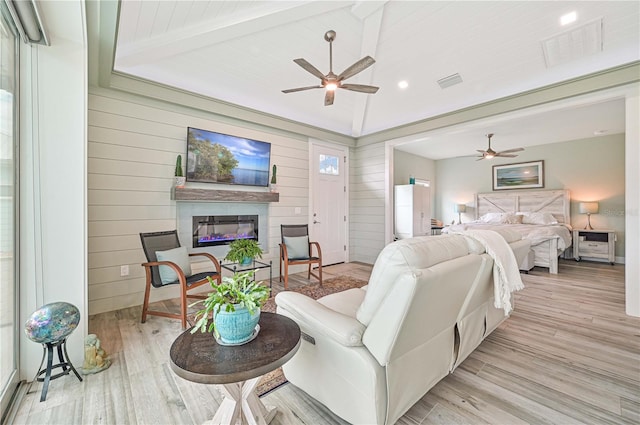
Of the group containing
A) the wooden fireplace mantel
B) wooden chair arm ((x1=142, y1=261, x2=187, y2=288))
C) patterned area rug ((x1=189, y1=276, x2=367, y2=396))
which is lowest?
patterned area rug ((x1=189, y1=276, x2=367, y2=396))

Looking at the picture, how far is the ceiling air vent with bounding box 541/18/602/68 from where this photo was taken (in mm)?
2682

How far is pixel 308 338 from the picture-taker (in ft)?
5.07

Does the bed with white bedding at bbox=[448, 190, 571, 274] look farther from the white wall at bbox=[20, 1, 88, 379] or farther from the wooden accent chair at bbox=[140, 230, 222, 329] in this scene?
the white wall at bbox=[20, 1, 88, 379]

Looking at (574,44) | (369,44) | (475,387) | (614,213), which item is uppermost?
(369,44)

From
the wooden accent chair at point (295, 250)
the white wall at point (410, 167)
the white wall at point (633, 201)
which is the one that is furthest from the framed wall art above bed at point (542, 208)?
the wooden accent chair at point (295, 250)

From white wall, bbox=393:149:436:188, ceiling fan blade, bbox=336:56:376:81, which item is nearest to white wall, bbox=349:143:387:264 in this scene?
white wall, bbox=393:149:436:188

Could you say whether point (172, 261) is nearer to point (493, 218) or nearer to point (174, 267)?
point (174, 267)

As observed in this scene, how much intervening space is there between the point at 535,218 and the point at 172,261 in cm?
732

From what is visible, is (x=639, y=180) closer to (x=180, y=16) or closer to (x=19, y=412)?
(x=180, y=16)

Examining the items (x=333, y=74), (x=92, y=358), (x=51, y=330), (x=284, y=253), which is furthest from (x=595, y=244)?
(x=51, y=330)

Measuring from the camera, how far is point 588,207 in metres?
5.76

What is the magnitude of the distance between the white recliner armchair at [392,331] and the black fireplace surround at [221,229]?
238 cm

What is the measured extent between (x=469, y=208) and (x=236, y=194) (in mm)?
6884

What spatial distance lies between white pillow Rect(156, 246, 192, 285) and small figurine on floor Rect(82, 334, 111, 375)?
2.63 ft
